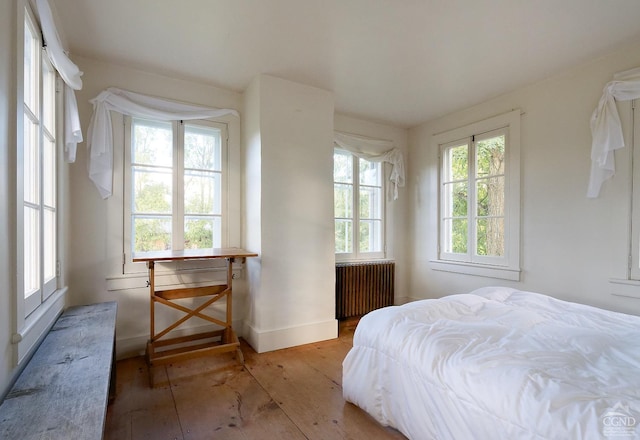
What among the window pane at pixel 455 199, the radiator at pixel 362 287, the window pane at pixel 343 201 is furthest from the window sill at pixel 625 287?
the window pane at pixel 343 201

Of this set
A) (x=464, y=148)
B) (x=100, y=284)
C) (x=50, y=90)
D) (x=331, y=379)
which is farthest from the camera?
(x=464, y=148)

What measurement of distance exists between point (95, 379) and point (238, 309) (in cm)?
202

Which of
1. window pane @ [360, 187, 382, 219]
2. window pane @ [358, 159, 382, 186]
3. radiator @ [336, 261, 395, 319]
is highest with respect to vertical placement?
window pane @ [358, 159, 382, 186]

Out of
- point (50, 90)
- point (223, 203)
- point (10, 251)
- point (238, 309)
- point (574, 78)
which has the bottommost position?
point (238, 309)

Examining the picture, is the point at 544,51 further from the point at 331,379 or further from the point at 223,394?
the point at 223,394

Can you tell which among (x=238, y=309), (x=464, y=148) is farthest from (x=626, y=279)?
(x=238, y=309)

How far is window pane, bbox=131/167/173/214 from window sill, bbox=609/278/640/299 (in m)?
4.01

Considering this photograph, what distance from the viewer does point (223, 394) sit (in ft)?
Result: 7.30

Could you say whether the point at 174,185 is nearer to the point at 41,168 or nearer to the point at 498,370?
the point at 41,168

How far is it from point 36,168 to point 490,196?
4.02 metres

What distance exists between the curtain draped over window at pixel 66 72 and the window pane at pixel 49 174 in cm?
18

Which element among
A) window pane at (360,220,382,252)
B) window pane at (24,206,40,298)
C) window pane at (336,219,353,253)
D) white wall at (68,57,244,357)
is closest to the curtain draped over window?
white wall at (68,57,244,357)

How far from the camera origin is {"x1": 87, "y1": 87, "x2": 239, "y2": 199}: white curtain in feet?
8.63

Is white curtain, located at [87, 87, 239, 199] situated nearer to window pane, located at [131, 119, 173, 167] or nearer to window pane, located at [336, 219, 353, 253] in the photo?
window pane, located at [131, 119, 173, 167]
